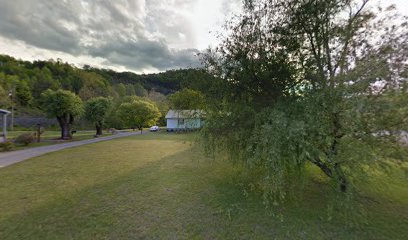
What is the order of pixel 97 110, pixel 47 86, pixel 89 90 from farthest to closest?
pixel 47 86 < pixel 89 90 < pixel 97 110

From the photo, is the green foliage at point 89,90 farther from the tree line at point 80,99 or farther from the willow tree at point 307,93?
the willow tree at point 307,93

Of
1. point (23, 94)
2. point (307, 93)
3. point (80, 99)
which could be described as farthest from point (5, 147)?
point (23, 94)

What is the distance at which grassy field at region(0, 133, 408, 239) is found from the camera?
382 cm

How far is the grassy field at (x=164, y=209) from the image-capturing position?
150 inches

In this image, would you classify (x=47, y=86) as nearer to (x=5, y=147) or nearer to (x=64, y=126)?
(x=64, y=126)

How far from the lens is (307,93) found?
396 centimetres

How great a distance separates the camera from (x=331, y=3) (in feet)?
15.3

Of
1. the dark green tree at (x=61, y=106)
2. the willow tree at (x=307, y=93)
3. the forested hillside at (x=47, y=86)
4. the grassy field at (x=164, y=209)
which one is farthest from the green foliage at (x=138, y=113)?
the willow tree at (x=307, y=93)

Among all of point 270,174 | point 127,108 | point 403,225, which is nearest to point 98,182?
point 270,174

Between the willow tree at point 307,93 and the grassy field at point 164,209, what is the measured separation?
2.88 feet

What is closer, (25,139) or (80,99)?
(25,139)

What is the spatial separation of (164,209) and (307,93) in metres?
4.36

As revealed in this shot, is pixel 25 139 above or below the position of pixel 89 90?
below

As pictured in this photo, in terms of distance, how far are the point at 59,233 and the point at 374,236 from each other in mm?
6354
